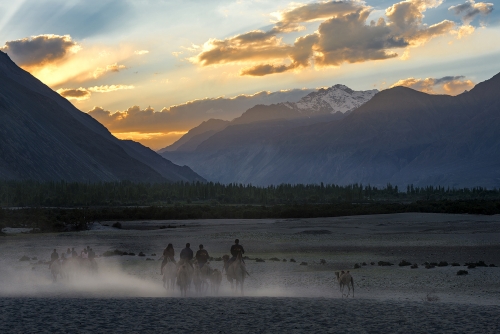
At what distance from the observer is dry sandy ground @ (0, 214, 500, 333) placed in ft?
66.7

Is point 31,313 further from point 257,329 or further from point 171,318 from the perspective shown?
point 257,329

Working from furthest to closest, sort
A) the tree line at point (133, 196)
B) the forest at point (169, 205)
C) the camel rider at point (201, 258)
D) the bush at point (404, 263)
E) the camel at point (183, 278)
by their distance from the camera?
the tree line at point (133, 196) < the forest at point (169, 205) < the bush at point (404, 263) < the camel rider at point (201, 258) < the camel at point (183, 278)

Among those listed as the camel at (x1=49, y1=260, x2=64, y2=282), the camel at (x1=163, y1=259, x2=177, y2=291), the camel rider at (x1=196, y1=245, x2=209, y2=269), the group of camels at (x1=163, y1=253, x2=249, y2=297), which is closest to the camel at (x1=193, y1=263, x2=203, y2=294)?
the group of camels at (x1=163, y1=253, x2=249, y2=297)

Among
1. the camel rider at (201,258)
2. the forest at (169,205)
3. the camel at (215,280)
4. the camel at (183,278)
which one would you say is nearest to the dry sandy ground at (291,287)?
the camel at (215,280)

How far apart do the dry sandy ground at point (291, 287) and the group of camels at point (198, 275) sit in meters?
0.80

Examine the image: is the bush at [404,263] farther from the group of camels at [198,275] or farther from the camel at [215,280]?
the camel at [215,280]

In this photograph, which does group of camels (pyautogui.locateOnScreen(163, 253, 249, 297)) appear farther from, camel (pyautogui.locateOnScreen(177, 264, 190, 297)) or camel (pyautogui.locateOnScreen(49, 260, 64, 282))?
camel (pyautogui.locateOnScreen(49, 260, 64, 282))

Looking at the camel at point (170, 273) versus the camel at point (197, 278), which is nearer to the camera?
the camel at point (197, 278)

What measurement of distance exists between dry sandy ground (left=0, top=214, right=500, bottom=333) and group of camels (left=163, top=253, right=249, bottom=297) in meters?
0.80

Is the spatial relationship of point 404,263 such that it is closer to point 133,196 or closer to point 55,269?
point 55,269

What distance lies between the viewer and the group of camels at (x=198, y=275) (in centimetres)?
2803

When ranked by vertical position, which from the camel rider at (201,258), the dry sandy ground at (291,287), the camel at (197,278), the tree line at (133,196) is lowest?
the dry sandy ground at (291,287)

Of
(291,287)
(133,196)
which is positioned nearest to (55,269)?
(291,287)

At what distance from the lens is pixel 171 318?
21.1 metres
